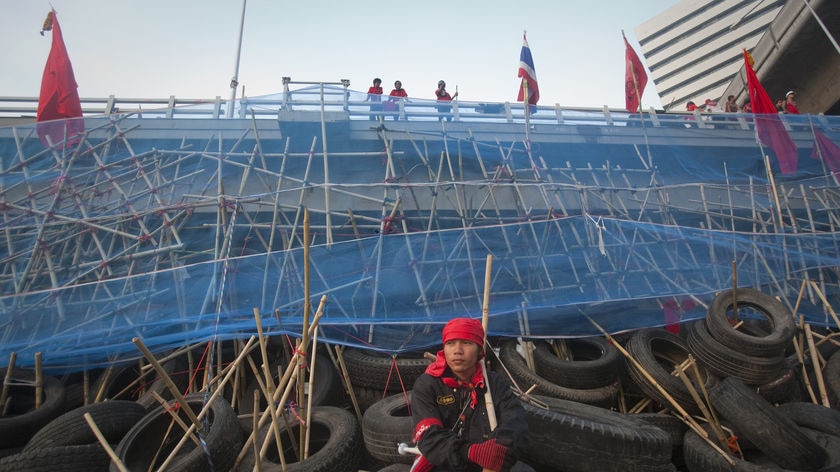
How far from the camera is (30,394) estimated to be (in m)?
5.88

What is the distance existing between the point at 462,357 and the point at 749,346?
393cm

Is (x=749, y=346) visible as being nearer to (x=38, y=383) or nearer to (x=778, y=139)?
(x=778, y=139)

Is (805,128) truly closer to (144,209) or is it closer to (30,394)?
(144,209)

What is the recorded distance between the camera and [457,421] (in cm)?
316

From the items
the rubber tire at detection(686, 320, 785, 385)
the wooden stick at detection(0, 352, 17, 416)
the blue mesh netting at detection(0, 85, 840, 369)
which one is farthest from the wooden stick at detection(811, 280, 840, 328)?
the wooden stick at detection(0, 352, 17, 416)

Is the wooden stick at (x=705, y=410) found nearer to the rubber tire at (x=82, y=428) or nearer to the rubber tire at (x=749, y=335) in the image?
the rubber tire at (x=749, y=335)

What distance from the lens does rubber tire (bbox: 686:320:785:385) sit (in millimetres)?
5195

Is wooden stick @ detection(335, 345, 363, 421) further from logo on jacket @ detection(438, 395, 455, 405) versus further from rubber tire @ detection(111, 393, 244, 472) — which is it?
logo on jacket @ detection(438, 395, 455, 405)

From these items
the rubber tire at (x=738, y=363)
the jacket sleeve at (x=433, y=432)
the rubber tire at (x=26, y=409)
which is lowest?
the rubber tire at (x=26, y=409)

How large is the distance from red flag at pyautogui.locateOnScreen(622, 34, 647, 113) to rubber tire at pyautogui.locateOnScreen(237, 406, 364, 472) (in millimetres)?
10493

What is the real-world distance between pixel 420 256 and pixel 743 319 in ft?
14.3

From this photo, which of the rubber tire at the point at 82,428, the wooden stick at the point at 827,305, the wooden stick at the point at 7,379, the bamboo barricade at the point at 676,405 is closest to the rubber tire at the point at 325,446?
the rubber tire at the point at 82,428

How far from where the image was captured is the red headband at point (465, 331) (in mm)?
3201

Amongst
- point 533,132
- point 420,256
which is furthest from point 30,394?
point 533,132
